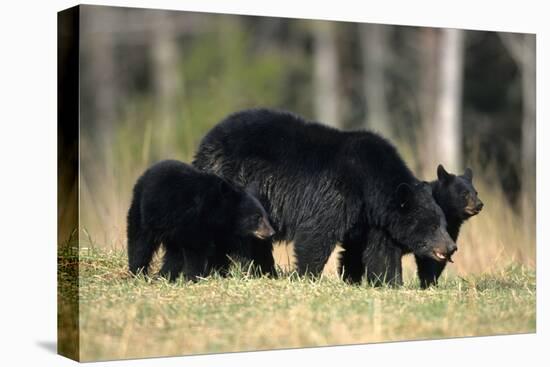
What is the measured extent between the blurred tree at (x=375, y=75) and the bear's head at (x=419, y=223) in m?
10.8

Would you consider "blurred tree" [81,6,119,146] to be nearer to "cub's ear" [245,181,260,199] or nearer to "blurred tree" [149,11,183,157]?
"blurred tree" [149,11,183,157]

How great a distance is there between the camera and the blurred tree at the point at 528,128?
479 inches

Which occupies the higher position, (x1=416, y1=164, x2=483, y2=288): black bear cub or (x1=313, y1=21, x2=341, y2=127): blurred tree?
(x1=313, y1=21, x2=341, y2=127): blurred tree

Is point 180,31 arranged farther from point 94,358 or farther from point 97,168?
point 94,358

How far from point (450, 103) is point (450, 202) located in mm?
4242

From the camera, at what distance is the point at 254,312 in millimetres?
9547

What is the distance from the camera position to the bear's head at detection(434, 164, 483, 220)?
1102 centimetres

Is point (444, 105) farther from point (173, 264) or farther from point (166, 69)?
point (166, 69)

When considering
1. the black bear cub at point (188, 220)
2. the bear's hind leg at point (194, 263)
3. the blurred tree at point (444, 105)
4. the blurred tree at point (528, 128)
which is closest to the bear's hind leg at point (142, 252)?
the black bear cub at point (188, 220)

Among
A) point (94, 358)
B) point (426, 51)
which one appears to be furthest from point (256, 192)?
Answer: point (426, 51)

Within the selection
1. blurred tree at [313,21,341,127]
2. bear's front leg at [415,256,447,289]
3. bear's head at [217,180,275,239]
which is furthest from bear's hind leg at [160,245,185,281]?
blurred tree at [313,21,341,127]

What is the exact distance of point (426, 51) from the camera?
55.9ft

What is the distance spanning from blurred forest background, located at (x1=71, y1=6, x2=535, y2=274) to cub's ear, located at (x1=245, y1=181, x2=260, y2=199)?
1.34 m

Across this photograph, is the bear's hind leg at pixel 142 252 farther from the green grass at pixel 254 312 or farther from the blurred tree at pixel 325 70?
the blurred tree at pixel 325 70
